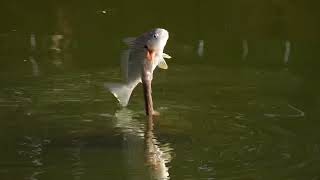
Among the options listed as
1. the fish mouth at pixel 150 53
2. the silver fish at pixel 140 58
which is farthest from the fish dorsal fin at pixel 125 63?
the fish mouth at pixel 150 53

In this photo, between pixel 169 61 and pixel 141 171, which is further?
pixel 169 61

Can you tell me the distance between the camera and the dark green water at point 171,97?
571 cm

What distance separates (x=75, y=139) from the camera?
6.25m

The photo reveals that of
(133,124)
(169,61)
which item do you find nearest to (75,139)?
(133,124)

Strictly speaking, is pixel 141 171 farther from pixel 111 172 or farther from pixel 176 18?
pixel 176 18

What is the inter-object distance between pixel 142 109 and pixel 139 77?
0.51 meters

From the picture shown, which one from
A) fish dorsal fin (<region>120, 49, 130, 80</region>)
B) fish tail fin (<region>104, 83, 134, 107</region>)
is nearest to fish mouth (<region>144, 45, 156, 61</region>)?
fish dorsal fin (<region>120, 49, 130, 80</region>)

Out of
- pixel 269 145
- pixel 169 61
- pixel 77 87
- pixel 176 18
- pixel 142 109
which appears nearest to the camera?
pixel 269 145

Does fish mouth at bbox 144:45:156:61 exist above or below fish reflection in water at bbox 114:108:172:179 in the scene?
above

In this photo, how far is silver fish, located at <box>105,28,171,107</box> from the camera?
625 centimetres

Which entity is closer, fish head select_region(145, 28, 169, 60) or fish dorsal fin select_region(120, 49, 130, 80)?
fish head select_region(145, 28, 169, 60)

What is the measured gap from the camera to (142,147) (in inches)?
239

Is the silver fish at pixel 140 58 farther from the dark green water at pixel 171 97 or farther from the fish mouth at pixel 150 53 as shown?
the dark green water at pixel 171 97

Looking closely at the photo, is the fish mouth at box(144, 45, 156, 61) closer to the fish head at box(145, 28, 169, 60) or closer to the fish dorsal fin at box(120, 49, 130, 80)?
the fish head at box(145, 28, 169, 60)
